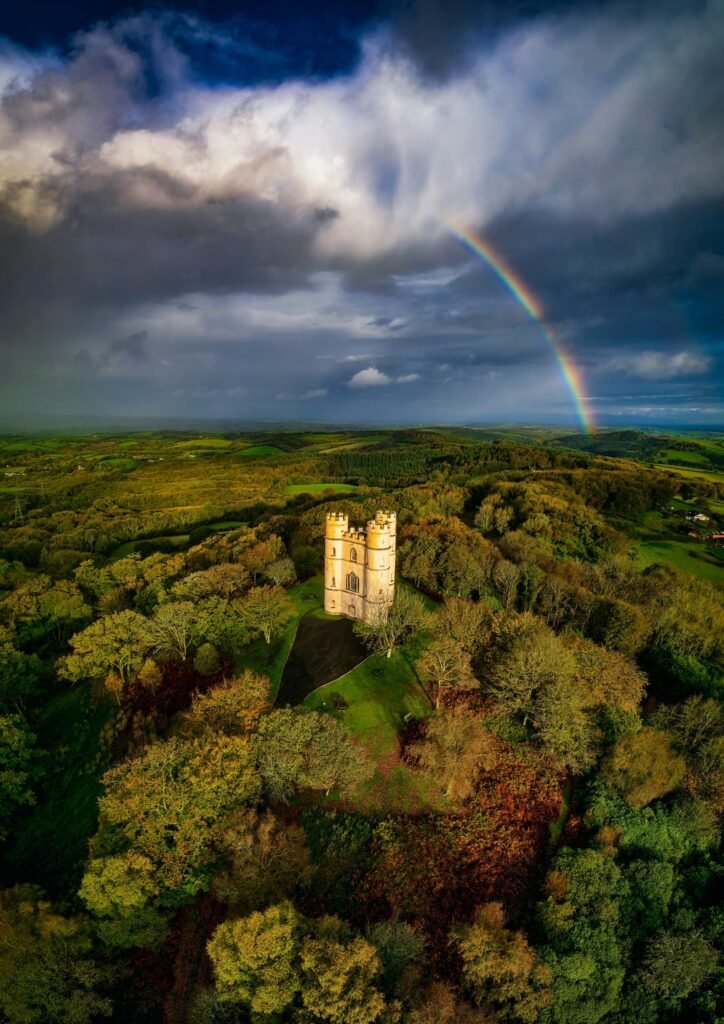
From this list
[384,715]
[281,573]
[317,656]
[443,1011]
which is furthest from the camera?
[281,573]

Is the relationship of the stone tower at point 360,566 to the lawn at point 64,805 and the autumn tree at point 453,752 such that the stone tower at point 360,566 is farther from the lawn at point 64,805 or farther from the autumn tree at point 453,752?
the lawn at point 64,805

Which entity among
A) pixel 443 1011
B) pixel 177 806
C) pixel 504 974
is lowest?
pixel 504 974

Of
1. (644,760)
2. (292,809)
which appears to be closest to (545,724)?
(644,760)

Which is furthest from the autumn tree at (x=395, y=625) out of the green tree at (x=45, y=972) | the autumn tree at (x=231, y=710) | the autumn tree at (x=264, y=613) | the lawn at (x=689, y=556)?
the lawn at (x=689, y=556)

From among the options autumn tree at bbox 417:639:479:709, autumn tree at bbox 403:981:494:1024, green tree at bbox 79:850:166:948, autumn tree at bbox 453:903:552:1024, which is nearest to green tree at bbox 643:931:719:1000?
autumn tree at bbox 453:903:552:1024

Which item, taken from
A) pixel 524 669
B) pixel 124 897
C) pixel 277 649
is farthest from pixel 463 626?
pixel 124 897

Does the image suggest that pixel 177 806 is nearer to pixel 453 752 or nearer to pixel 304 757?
pixel 304 757
